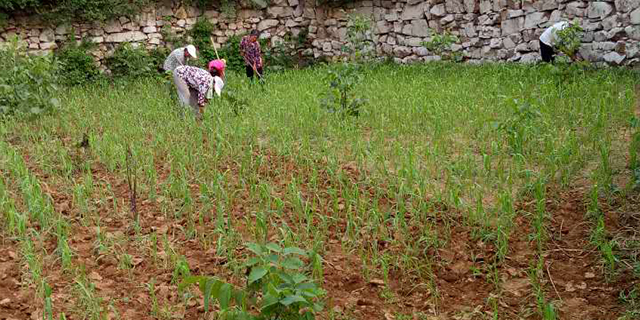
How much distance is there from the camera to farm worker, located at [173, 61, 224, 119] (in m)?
8.09

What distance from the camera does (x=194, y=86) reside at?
320 inches

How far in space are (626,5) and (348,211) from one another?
333 inches

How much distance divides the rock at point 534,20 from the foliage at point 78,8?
786 cm

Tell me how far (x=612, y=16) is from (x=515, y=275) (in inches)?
343

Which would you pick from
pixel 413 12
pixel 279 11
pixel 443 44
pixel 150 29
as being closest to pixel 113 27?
pixel 150 29

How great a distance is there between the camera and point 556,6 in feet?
38.9

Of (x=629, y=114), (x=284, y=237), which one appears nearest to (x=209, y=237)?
(x=284, y=237)

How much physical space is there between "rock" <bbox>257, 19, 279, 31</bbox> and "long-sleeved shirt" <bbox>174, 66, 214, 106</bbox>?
7.43 meters

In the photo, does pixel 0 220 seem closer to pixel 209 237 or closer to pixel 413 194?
pixel 209 237

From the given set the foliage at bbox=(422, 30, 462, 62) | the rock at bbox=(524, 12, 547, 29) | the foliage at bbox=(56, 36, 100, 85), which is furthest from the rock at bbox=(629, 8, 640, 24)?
the foliage at bbox=(56, 36, 100, 85)

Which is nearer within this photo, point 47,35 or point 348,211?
point 348,211

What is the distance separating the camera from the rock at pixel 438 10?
13766 millimetres

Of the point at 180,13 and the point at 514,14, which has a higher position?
the point at 180,13

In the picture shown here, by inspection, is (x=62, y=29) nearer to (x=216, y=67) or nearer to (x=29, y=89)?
(x=29, y=89)
